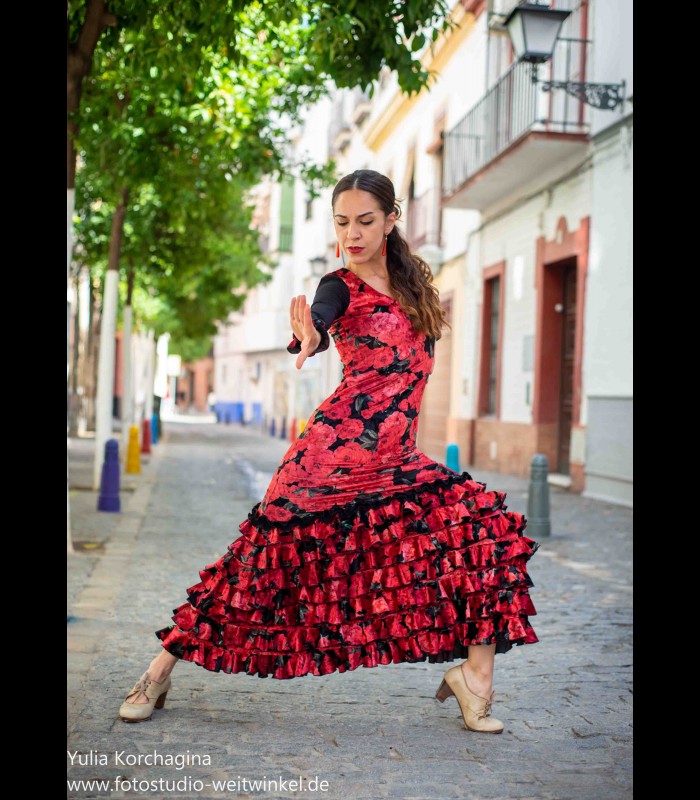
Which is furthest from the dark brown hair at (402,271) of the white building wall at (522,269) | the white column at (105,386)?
the white building wall at (522,269)

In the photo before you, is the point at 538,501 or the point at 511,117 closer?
the point at 538,501

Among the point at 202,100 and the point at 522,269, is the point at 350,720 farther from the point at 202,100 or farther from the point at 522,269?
the point at 522,269

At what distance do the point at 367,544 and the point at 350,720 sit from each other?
0.73 metres

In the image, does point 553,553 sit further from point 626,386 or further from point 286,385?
point 286,385

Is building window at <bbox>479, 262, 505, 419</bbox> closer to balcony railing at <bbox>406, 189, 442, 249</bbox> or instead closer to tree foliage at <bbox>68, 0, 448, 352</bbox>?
balcony railing at <bbox>406, 189, 442, 249</bbox>

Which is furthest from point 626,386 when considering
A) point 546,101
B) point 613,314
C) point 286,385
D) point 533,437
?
point 286,385

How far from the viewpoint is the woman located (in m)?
3.60

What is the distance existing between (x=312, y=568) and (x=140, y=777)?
2.57 feet

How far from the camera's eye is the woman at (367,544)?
3596 millimetres

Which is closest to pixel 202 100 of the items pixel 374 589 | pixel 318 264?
pixel 374 589

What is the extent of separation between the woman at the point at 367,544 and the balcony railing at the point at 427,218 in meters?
19.0

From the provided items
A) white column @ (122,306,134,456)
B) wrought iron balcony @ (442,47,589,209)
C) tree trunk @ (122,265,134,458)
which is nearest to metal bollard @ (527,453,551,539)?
wrought iron balcony @ (442,47,589,209)

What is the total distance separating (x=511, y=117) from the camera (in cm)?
1639

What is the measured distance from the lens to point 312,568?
3605 millimetres
